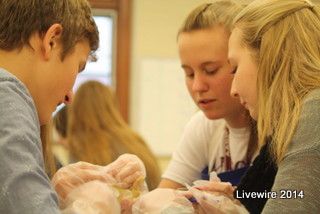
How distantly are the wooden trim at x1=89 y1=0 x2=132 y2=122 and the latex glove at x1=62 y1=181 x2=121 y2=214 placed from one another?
2.49m

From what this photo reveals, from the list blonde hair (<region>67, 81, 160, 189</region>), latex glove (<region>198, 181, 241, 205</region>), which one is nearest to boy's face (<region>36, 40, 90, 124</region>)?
latex glove (<region>198, 181, 241, 205</region>)

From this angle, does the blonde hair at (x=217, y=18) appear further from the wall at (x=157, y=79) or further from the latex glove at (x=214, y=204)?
the wall at (x=157, y=79)

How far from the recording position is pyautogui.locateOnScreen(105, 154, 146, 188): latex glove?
0.94 m

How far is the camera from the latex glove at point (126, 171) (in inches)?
36.8

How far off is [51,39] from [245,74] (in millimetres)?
415

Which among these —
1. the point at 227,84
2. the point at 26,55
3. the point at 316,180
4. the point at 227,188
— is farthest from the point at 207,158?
the point at 26,55

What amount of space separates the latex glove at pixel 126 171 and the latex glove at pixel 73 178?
0.02 m

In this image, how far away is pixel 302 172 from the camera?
784mm

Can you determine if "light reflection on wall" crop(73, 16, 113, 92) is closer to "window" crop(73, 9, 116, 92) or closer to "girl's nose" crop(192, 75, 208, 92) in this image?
"window" crop(73, 9, 116, 92)

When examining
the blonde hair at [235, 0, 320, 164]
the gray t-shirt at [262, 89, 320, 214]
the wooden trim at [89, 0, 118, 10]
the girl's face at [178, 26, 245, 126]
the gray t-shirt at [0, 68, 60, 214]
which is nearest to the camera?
the gray t-shirt at [0, 68, 60, 214]

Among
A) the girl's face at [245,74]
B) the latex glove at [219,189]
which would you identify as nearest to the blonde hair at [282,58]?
the girl's face at [245,74]

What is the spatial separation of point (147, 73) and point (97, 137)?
4.51ft

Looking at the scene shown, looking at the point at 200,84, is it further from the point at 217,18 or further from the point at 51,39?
the point at 51,39

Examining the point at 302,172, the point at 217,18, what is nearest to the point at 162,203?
the point at 302,172
